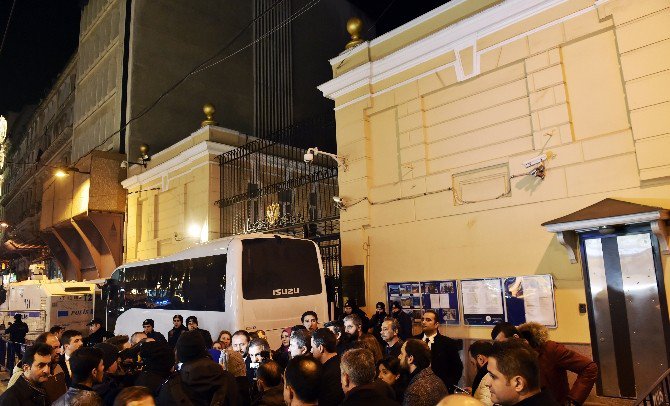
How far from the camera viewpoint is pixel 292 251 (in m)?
11.1

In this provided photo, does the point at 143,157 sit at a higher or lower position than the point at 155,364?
higher

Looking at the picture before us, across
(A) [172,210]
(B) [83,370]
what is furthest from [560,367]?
(A) [172,210]

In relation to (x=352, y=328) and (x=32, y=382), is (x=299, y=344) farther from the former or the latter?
(x=32, y=382)

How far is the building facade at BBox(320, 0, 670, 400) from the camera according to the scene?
26.3ft

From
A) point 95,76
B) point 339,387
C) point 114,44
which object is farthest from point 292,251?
point 95,76

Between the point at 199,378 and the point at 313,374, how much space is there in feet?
4.61

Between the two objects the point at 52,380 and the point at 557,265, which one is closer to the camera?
the point at 52,380

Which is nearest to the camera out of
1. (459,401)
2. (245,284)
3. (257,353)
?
(459,401)

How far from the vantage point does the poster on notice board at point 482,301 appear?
9.14m

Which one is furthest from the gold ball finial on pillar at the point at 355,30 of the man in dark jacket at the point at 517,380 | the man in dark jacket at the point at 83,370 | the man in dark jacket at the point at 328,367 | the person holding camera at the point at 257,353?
the man in dark jacket at the point at 517,380

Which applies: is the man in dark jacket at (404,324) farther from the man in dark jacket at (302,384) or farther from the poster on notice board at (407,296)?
the man in dark jacket at (302,384)

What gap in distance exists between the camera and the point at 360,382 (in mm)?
3566

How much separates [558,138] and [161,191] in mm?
16679

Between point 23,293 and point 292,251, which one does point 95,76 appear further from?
point 292,251
